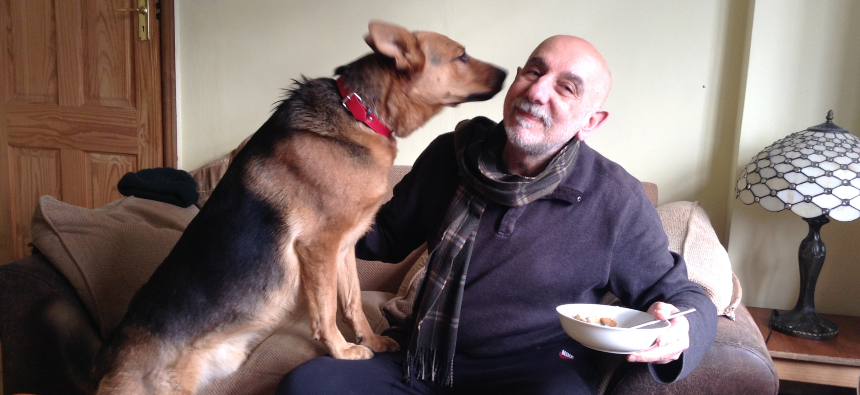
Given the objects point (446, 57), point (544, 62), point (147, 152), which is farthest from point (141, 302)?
point (147, 152)

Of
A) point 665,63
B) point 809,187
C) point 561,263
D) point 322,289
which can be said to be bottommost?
point 322,289

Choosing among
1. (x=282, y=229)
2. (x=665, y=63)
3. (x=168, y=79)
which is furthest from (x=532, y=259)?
(x=168, y=79)

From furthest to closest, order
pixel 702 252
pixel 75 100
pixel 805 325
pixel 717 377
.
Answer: pixel 75 100
pixel 805 325
pixel 702 252
pixel 717 377

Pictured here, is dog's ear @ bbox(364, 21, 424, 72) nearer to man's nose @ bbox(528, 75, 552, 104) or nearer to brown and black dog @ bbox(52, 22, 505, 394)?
brown and black dog @ bbox(52, 22, 505, 394)

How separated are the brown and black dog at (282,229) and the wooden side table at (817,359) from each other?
158 centimetres

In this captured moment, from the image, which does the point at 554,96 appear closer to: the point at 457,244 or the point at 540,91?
the point at 540,91

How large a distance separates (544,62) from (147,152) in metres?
2.92

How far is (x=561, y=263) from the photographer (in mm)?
1484

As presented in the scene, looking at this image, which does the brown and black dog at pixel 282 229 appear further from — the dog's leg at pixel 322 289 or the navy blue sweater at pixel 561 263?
the navy blue sweater at pixel 561 263

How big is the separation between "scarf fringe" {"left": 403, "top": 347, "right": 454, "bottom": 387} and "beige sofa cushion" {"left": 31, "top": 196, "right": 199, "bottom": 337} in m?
1.06

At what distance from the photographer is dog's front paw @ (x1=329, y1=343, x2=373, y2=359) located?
60.4 inches

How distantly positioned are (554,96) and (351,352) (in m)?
0.91

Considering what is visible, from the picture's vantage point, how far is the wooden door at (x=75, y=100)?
3.48 meters

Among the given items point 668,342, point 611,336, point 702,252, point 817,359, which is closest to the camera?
point 611,336
